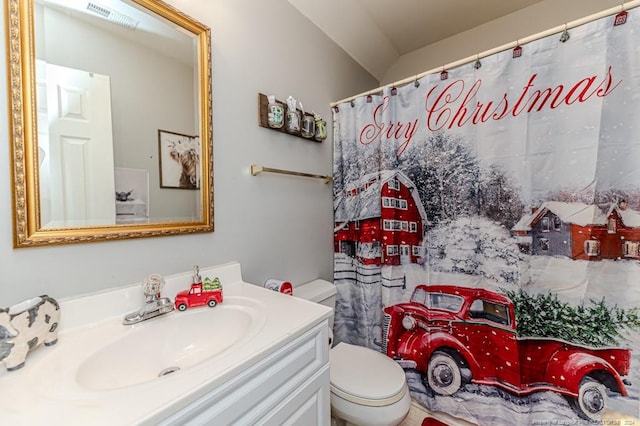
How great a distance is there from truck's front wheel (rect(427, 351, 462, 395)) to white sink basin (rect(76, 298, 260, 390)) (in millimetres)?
1122

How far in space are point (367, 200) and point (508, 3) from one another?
5.17ft

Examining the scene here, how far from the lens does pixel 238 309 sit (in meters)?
0.94

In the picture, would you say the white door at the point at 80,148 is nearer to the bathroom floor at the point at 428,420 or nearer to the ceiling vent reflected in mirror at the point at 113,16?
the ceiling vent reflected in mirror at the point at 113,16

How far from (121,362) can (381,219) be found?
1321 millimetres

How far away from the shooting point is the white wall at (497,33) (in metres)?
1.61

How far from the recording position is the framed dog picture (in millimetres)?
996

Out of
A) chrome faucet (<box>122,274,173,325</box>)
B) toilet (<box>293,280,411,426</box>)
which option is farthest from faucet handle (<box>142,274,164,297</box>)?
toilet (<box>293,280,411,426</box>)

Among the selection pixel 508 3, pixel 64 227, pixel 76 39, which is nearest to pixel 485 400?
pixel 64 227

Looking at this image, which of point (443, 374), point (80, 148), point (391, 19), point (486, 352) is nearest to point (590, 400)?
point (486, 352)

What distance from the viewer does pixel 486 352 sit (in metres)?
1.29

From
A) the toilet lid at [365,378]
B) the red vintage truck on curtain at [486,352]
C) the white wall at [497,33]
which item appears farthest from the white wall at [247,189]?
the white wall at [497,33]

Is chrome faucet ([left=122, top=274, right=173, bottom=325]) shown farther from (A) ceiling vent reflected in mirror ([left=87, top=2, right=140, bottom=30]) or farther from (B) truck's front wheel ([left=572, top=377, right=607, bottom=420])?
(B) truck's front wheel ([left=572, top=377, right=607, bottom=420])

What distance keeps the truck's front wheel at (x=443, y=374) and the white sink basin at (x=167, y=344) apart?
1.12 metres

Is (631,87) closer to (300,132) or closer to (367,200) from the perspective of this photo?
(367,200)
